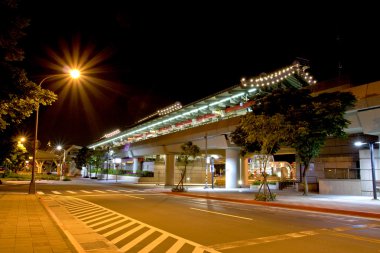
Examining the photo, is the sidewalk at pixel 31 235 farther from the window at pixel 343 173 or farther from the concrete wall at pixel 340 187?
the window at pixel 343 173

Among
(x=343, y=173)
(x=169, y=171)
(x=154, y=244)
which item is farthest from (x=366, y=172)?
(x=169, y=171)

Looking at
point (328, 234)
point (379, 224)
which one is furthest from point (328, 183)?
point (328, 234)

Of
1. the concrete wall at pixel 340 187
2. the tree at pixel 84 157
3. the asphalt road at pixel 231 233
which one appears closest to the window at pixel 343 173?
the concrete wall at pixel 340 187

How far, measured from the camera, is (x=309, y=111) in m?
24.7

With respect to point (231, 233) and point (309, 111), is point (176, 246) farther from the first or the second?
point (309, 111)

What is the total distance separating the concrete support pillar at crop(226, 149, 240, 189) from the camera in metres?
40.9

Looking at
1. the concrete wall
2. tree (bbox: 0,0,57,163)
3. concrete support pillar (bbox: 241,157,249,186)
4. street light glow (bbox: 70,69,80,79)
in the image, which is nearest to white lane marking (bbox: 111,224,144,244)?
tree (bbox: 0,0,57,163)

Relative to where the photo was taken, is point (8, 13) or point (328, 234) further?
point (328, 234)

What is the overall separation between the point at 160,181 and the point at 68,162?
2149 inches

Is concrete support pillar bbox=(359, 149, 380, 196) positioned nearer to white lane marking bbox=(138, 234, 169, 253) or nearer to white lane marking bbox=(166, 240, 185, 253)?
white lane marking bbox=(138, 234, 169, 253)

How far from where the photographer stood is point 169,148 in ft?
172

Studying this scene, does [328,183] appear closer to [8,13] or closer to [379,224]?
[379,224]

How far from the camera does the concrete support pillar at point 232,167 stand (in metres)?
40.9

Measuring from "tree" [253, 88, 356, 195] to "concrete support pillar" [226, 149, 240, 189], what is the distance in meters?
15.0
